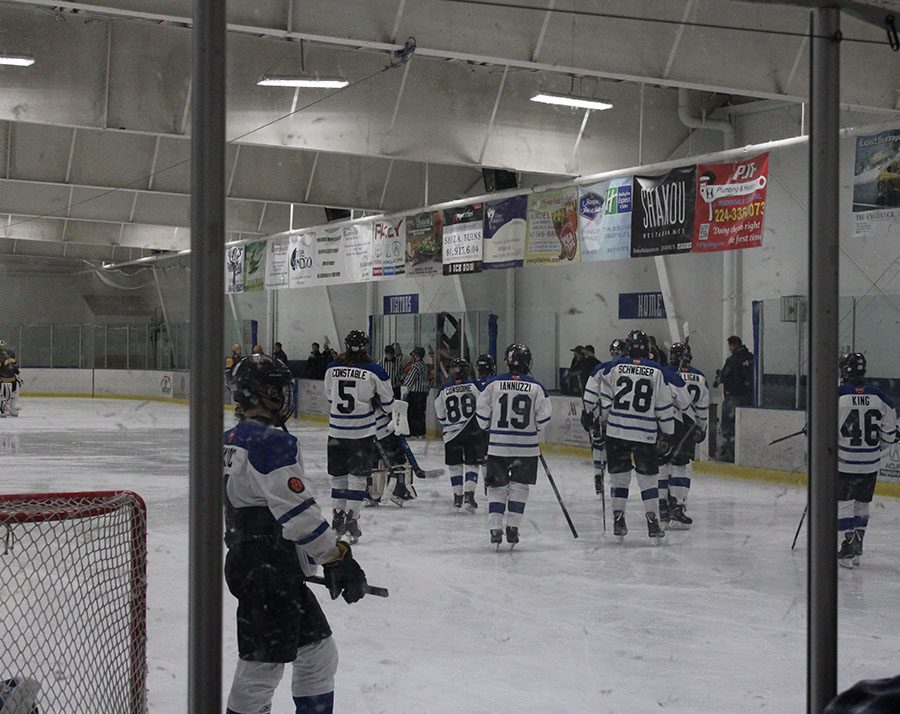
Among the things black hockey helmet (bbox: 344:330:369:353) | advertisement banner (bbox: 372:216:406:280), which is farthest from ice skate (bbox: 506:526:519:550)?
advertisement banner (bbox: 372:216:406:280)

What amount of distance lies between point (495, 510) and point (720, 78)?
4171mm

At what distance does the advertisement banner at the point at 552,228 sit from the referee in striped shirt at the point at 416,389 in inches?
125


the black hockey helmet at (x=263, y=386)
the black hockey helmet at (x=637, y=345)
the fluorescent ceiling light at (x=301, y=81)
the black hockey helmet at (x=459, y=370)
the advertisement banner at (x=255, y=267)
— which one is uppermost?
the fluorescent ceiling light at (x=301, y=81)

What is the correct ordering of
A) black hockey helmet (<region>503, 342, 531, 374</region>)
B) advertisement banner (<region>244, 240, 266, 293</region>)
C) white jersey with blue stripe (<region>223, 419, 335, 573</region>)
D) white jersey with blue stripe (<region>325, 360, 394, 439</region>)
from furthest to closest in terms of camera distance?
advertisement banner (<region>244, 240, 266, 293</region>)
white jersey with blue stripe (<region>325, 360, 394, 439</region>)
black hockey helmet (<region>503, 342, 531, 374</region>)
white jersey with blue stripe (<region>223, 419, 335, 573</region>)

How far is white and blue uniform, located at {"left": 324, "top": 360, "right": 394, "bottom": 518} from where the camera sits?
770 cm

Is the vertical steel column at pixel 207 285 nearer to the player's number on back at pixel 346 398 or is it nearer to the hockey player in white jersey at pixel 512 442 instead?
the hockey player in white jersey at pixel 512 442

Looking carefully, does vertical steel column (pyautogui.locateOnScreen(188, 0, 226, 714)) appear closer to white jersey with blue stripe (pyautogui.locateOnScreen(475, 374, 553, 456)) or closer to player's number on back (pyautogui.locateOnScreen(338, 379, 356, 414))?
white jersey with blue stripe (pyautogui.locateOnScreen(475, 374, 553, 456))

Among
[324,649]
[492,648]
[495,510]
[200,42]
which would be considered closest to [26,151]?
[495,510]

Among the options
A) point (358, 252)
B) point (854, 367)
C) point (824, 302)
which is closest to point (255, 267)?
point (358, 252)

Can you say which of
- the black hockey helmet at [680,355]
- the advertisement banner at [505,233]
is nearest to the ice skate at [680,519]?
the black hockey helmet at [680,355]

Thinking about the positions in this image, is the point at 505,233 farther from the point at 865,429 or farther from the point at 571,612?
the point at 571,612

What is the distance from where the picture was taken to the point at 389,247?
15.7m

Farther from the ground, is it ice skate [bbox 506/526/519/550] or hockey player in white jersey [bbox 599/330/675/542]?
hockey player in white jersey [bbox 599/330/675/542]

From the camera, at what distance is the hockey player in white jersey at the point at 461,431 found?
909 centimetres
